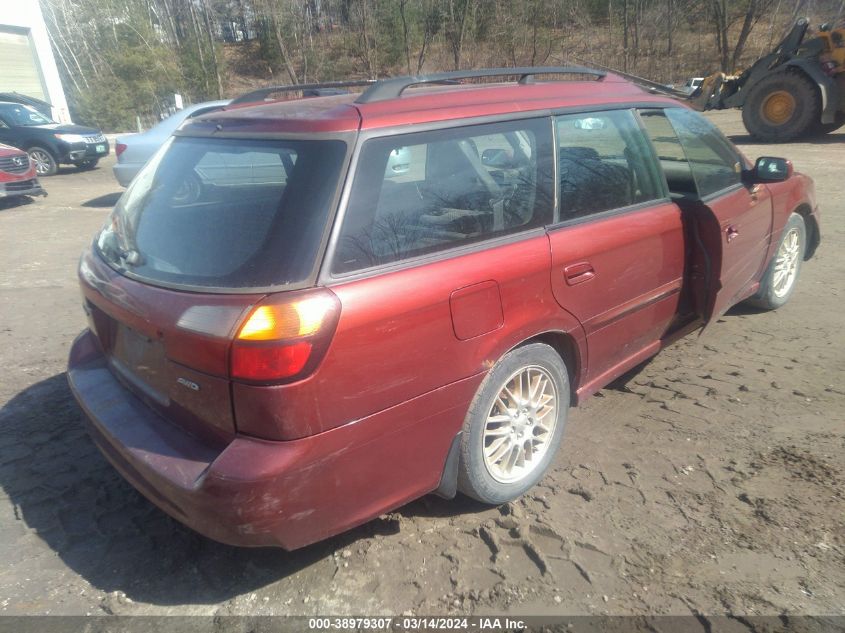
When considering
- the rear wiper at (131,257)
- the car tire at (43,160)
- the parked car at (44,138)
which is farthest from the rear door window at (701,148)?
the car tire at (43,160)

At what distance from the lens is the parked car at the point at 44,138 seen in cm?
1488

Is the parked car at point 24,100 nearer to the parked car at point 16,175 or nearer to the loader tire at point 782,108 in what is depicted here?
the parked car at point 16,175

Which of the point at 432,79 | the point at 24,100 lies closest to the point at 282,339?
the point at 432,79

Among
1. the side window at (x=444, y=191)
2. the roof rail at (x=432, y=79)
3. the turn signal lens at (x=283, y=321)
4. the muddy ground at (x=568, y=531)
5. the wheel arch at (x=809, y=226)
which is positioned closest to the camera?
the turn signal lens at (x=283, y=321)

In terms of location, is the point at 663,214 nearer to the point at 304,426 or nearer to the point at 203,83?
the point at 304,426

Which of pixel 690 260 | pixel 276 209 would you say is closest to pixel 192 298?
pixel 276 209

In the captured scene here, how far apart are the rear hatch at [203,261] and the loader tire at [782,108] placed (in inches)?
606

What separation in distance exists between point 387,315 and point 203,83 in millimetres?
31890

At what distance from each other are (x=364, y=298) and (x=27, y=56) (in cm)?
2705

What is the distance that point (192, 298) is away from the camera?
87.9 inches

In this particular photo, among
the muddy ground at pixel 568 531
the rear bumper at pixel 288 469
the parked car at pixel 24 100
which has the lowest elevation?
the muddy ground at pixel 568 531

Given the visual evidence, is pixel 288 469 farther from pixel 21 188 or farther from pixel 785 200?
pixel 21 188

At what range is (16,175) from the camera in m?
11.1

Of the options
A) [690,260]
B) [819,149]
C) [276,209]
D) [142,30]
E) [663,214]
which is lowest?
[819,149]
